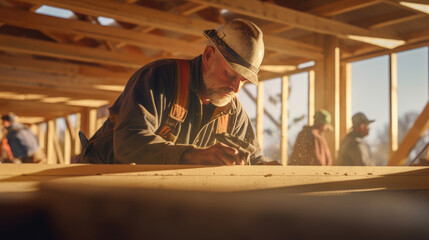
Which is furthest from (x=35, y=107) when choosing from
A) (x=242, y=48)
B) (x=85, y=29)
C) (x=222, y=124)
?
(x=242, y=48)

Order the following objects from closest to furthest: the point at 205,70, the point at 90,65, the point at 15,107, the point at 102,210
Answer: the point at 102,210
the point at 205,70
the point at 90,65
the point at 15,107

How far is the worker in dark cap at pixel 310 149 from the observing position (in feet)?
18.1

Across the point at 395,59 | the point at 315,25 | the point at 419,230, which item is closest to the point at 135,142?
the point at 419,230

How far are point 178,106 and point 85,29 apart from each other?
3.72 m

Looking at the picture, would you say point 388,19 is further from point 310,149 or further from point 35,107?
point 35,107

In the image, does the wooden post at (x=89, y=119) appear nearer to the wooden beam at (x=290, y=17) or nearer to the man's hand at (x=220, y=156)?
the wooden beam at (x=290, y=17)

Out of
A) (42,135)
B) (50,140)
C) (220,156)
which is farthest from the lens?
(42,135)

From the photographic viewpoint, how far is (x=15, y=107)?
1093 cm

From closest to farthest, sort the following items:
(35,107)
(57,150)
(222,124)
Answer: (222,124)
(35,107)
(57,150)

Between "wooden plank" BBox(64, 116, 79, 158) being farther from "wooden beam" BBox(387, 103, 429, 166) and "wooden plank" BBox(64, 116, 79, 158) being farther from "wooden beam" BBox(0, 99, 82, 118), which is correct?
"wooden beam" BBox(387, 103, 429, 166)

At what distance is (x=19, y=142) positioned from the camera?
8.10 meters

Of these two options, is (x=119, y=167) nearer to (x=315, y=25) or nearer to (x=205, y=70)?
(x=205, y=70)

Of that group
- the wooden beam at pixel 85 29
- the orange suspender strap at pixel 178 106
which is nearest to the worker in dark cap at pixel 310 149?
the wooden beam at pixel 85 29

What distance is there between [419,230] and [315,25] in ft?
15.8
